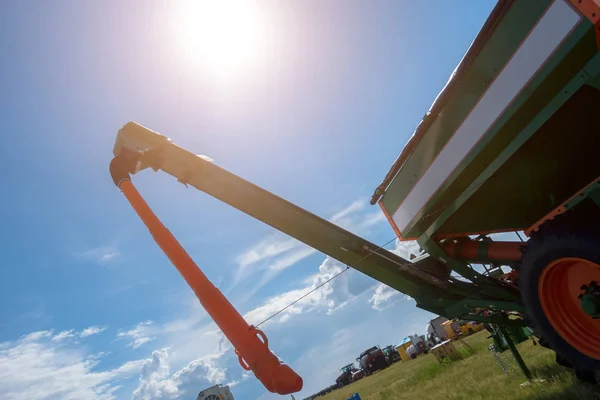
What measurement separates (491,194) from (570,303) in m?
1.46

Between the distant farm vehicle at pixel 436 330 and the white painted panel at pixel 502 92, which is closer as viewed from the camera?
the white painted panel at pixel 502 92

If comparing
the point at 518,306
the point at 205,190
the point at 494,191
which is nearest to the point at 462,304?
the point at 518,306

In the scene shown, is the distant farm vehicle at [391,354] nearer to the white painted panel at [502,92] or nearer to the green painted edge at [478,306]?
the green painted edge at [478,306]

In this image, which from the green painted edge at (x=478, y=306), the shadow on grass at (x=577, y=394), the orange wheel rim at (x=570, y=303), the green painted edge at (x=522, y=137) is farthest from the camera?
the green painted edge at (x=478, y=306)

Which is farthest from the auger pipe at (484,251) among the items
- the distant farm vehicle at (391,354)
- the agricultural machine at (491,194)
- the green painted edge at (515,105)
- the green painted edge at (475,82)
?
the distant farm vehicle at (391,354)

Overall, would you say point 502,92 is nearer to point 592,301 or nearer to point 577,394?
point 592,301

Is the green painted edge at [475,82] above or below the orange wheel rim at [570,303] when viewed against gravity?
above

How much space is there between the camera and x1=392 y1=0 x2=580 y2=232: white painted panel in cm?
307

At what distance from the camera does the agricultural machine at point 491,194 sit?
320cm

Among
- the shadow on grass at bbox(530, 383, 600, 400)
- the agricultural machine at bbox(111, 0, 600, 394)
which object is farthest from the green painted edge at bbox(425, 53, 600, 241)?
the shadow on grass at bbox(530, 383, 600, 400)

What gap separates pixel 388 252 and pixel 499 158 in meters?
2.06

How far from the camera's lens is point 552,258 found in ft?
12.0

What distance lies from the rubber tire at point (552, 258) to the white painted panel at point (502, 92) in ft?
3.81

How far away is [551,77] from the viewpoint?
326cm
